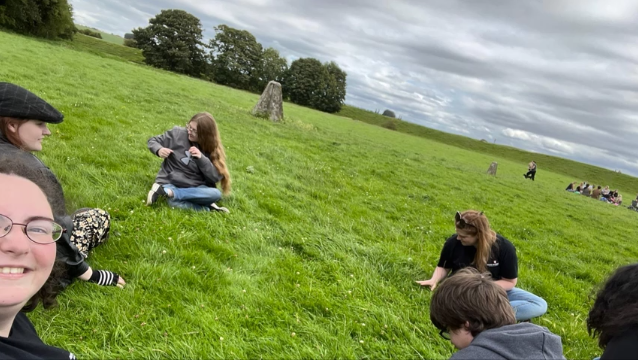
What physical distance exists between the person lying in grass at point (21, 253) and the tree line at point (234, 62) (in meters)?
62.9

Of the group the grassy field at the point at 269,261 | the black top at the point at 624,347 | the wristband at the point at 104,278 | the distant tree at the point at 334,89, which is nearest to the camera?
the black top at the point at 624,347

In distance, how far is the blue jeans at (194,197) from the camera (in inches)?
233

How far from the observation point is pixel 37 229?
1745mm

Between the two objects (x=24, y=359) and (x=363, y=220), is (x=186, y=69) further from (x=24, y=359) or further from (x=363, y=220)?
(x=24, y=359)

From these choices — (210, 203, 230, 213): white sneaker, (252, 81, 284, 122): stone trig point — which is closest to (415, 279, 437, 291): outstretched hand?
(210, 203, 230, 213): white sneaker

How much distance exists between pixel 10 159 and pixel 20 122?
236cm

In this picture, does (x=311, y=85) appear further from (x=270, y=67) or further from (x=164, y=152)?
(x=164, y=152)

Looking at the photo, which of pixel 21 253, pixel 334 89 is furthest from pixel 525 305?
pixel 334 89

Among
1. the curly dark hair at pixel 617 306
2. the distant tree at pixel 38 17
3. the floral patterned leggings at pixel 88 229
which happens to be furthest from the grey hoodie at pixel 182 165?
the distant tree at pixel 38 17

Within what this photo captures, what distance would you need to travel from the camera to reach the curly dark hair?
2.25m

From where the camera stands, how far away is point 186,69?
60.7m

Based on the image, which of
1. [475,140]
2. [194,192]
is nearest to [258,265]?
[194,192]

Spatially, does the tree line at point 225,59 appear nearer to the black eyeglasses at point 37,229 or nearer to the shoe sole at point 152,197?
the shoe sole at point 152,197

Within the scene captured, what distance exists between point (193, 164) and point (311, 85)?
71461 mm
